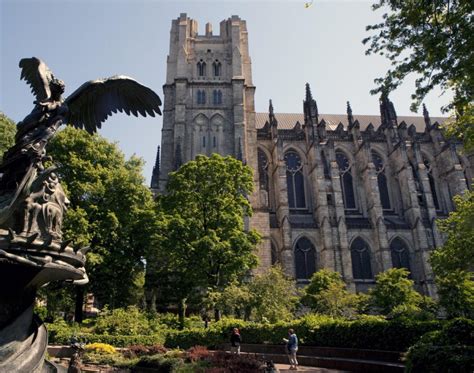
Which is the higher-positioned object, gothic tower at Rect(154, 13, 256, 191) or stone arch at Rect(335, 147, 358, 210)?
gothic tower at Rect(154, 13, 256, 191)

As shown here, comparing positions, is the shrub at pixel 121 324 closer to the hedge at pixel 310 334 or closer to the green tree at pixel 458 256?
the hedge at pixel 310 334

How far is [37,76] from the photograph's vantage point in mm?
6867

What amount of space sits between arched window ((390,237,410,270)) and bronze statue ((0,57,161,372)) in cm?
3745

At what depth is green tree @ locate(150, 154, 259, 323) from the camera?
71.6 feet

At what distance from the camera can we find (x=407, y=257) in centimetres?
3888

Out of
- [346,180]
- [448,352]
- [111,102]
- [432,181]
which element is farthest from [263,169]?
[448,352]

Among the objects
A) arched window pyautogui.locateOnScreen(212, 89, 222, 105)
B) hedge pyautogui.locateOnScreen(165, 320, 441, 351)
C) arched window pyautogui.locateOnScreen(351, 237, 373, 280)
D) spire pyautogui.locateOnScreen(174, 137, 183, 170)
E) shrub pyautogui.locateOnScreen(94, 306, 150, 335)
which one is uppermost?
arched window pyautogui.locateOnScreen(212, 89, 222, 105)

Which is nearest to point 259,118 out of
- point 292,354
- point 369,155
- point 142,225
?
point 369,155

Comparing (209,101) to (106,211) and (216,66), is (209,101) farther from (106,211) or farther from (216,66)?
(106,211)

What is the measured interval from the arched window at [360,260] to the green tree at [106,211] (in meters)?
22.9

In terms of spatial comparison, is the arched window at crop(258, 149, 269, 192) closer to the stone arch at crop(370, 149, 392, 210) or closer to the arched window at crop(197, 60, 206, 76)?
the arched window at crop(197, 60, 206, 76)

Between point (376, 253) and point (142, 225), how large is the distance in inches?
984

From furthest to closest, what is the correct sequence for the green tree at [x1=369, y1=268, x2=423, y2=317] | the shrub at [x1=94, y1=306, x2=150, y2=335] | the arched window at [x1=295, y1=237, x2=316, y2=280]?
the arched window at [x1=295, y1=237, x2=316, y2=280] < the green tree at [x1=369, y1=268, x2=423, y2=317] < the shrub at [x1=94, y1=306, x2=150, y2=335]

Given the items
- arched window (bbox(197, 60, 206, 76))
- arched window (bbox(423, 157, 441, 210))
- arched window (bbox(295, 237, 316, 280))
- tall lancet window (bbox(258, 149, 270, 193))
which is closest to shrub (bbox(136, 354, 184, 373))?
arched window (bbox(295, 237, 316, 280))
